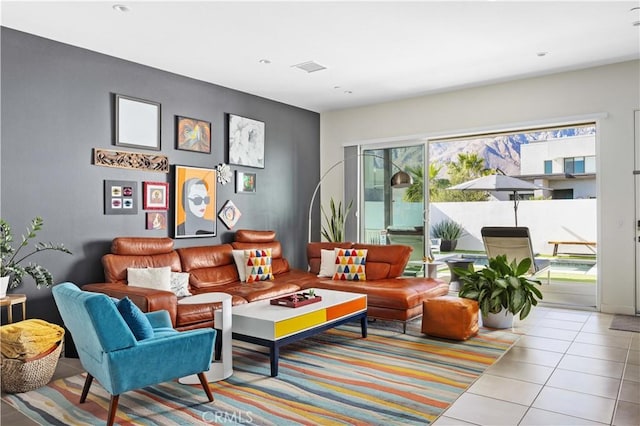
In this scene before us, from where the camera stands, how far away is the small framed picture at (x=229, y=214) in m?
5.71

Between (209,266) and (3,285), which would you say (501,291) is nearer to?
(209,266)

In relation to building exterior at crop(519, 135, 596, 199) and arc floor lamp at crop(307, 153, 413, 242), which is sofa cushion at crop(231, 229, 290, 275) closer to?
arc floor lamp at crop(307, 153, 413, 242)

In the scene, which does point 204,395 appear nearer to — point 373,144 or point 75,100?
point 75,100

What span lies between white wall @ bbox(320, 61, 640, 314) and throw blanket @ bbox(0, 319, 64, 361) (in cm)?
509

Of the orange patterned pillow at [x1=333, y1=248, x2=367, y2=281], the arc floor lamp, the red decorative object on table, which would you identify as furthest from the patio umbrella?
the red decorative object on table

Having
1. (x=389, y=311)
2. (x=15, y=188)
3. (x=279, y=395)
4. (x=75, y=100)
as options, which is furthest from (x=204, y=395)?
(x=75, y=100)

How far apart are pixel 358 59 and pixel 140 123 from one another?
2.41m

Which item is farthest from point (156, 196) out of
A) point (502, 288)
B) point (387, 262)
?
point (502, 288)

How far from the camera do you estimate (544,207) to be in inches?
353

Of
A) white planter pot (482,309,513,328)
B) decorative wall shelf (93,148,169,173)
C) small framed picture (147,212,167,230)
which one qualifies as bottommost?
white planter pot (482,309,513,328)

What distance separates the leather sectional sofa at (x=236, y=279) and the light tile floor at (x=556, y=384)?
82 centimetres

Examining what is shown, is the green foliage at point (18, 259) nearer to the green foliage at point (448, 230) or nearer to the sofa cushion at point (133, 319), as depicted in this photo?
the sofa cushion at point (133, 319)

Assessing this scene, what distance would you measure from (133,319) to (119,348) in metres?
0.22

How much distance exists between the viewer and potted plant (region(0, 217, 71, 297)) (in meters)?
3.47
